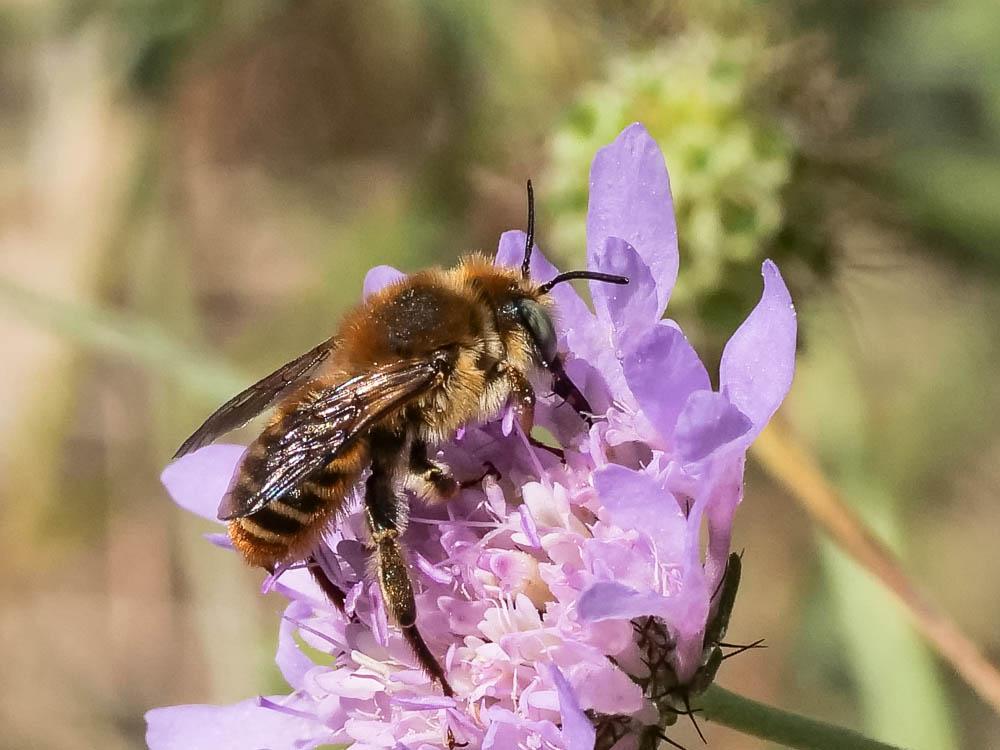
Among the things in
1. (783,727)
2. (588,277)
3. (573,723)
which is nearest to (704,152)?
(588,277)

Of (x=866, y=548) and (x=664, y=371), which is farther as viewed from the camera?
(x=866, y=548)

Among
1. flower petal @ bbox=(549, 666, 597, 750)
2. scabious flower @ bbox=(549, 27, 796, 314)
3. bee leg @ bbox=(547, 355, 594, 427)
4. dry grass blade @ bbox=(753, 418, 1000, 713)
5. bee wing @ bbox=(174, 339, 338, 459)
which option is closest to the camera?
flower petal @ bbox=(549, 666, 597, 750)

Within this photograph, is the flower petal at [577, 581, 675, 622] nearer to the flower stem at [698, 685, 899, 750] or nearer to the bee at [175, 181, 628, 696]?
the flower stem at [698, 685, 899, 750]

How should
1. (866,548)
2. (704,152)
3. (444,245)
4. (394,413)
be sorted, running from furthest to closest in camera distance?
(444,245) < (704,152) < (866,548) < (394,413)

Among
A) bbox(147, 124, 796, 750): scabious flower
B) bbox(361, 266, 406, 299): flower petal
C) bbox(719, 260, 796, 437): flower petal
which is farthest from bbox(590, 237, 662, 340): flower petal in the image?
bbox(361, 266, 406, 299): flower petal

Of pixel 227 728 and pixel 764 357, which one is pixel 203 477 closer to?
pixel 227 728

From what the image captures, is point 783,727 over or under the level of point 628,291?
under

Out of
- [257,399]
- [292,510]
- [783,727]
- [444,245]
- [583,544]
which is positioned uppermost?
[444,245]
